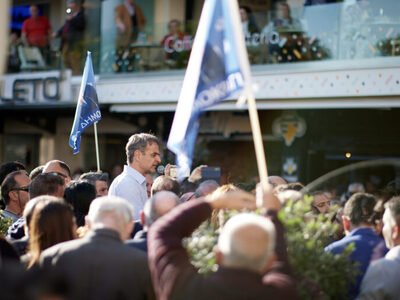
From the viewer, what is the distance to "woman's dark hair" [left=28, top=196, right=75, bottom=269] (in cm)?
Result: 416

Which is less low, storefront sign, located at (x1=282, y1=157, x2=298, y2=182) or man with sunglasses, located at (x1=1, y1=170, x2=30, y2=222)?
man with sunglasses, located at (x1=1, y1=170, x2=30, y2=222)

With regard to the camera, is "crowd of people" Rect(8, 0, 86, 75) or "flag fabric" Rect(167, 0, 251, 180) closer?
"flag fabric" Rect(167, 0, 251, 180)

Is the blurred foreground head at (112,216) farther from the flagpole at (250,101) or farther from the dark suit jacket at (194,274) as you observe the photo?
the flagpole at (250,101)

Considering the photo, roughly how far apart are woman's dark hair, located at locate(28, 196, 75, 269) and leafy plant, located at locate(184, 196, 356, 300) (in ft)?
2.77

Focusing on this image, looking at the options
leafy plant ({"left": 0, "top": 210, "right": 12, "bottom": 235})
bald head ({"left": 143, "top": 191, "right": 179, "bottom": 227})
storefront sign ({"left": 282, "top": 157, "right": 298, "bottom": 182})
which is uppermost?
bald head ({"left": 143, "top": 191, "right": 179, "bottom": 227})

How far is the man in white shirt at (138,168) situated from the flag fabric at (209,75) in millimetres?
1806

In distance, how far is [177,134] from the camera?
4324mm

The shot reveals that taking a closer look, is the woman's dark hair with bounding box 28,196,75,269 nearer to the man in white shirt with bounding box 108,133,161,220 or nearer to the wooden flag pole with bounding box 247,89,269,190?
the wooden flag pole with bounding box 247,89,269,190

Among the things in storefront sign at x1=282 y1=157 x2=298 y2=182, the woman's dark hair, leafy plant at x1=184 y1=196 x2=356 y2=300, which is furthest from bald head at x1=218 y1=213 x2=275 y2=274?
storefront sign at x1=282 y1=157 x2=298 y2=182

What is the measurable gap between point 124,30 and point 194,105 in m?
10.9

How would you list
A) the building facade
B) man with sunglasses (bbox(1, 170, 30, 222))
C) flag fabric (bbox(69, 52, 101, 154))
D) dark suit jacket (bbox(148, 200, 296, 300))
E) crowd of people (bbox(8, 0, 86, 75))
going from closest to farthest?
1. dark suit jacket (bbox(148, 200, 296, 300))
2. man with sunglasses (bbox(1, 170, 30, 222))
3. flag fabric (bbox(69, 52, 101, 154))
4. the building facade
5. crowd of people (bbox(8, 0, 86, 75))

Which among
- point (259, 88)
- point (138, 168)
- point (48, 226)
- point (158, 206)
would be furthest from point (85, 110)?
point (259, 88)

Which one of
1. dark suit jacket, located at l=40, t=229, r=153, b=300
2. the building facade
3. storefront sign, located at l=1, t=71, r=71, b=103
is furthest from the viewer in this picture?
storefront sign, located at l=1, t=71, r=71, b=103

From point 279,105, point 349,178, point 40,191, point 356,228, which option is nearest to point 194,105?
point 356,228
